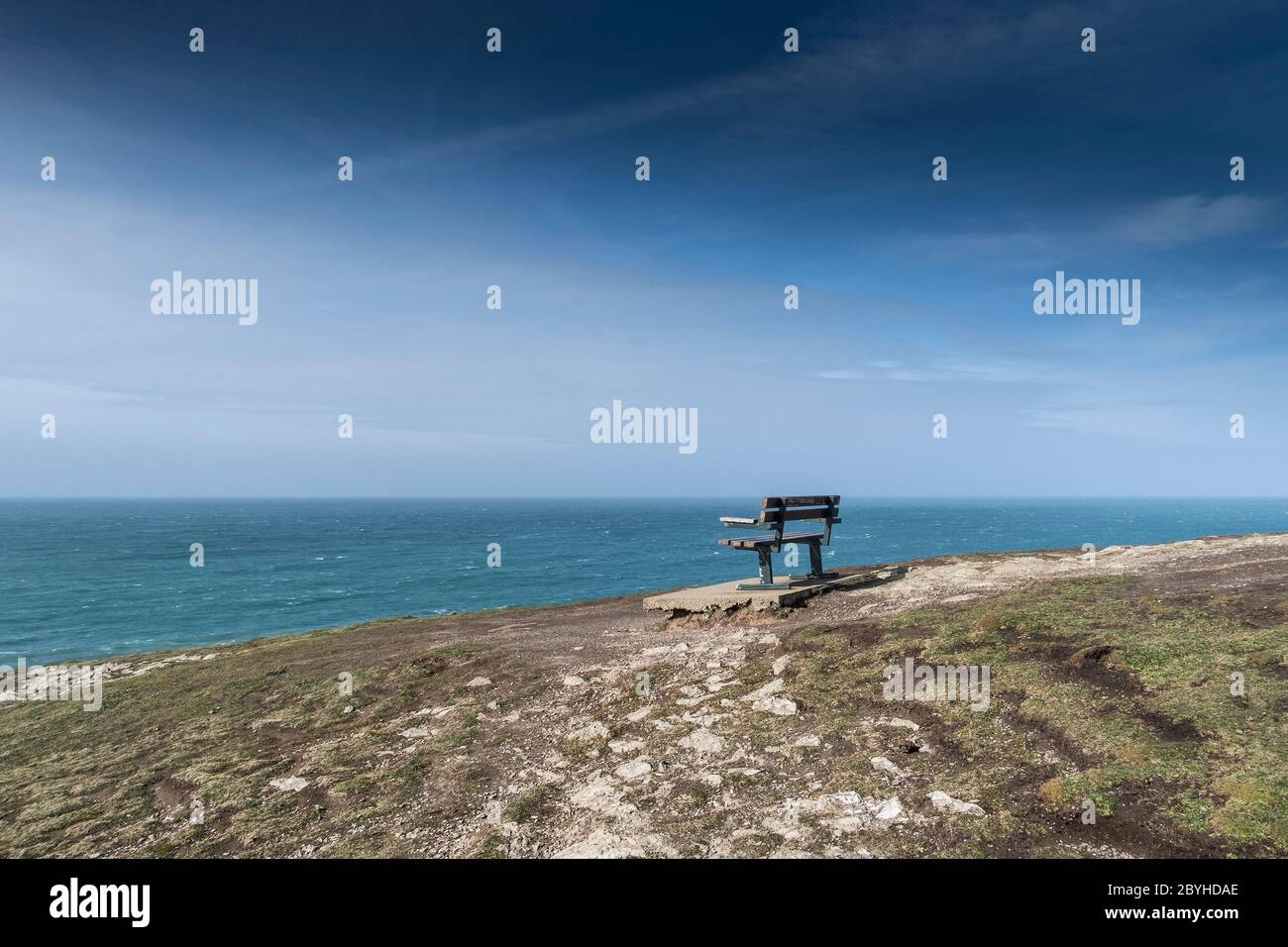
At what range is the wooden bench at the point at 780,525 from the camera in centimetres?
1641

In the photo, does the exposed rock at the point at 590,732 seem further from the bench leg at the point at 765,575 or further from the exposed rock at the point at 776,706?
the bench leg at the point at 765,575

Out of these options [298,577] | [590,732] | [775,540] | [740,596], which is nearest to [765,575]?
Answer: [775,540]

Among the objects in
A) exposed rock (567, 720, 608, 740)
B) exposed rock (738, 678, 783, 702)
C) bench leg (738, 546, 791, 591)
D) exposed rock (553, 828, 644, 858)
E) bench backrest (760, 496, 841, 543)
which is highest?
bench backrest (760, 496, 841, 543)

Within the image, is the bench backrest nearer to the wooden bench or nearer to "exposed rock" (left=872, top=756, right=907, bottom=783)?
the wooden bench

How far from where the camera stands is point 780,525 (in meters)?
16.7

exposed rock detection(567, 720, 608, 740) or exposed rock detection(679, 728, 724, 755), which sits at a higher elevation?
exposed rock detection(679, 728, 724, 755)

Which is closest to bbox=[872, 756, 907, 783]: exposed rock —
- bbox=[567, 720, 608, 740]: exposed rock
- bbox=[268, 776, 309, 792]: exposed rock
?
bbox=[567, 720, 608, 740]: exposed rock

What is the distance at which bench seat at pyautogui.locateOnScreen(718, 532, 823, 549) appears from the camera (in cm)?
1641

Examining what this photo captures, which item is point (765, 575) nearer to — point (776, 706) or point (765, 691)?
point (765, 691)

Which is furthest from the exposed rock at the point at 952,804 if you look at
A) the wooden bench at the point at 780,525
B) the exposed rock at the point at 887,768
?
the wooden bench at the point at 780,525

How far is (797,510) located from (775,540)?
1.32 m
